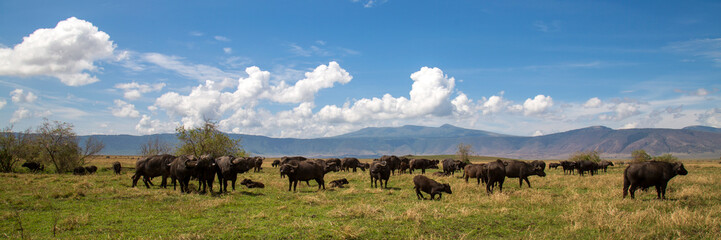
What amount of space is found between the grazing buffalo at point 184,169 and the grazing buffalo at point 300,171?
509cm

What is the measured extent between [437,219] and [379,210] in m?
2.54

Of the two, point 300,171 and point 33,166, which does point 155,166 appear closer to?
point 300,171

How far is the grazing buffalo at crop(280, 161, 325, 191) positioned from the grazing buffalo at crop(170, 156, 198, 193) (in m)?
5.09

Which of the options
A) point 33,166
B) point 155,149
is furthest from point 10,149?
point 155,149

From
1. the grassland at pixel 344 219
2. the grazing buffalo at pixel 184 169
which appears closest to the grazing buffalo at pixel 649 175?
the grassland at pixel 344 219

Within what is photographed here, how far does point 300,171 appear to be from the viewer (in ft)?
72.3

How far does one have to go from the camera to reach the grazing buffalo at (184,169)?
19233 millimetres

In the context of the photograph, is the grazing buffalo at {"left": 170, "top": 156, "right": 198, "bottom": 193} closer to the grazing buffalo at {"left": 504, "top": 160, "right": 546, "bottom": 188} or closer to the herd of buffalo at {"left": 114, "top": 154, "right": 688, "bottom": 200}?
the herd of buffalo at {"left": 114, "top": 154, "right": 688, "bottom": 200}

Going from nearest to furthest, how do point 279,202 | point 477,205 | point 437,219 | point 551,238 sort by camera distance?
point 551,238, point 437,219, point 477,205, point 279,202

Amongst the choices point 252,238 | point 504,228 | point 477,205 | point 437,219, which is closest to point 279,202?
point 252,238

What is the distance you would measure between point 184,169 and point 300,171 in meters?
6.60

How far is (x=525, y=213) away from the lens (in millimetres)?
A: 13172

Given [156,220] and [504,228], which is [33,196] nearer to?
[156,220]

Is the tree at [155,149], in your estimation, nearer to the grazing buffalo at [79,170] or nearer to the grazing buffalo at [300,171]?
the grazing buffalo at [79,170]
